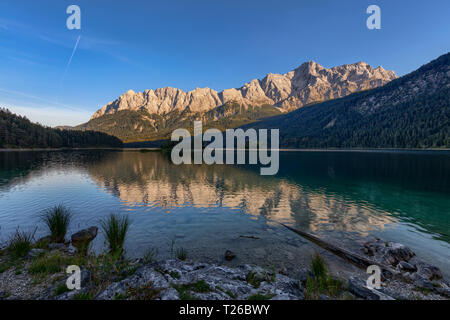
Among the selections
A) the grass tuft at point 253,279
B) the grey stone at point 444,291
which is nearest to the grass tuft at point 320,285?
the grass tuft at point 253,279

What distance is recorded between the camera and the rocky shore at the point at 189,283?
366 inches

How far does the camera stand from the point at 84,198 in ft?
121

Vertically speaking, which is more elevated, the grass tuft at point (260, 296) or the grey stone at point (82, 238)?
the grass tuft at point (260, 296)

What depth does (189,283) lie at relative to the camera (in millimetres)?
10422

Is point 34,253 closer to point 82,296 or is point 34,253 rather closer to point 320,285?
point 82,296

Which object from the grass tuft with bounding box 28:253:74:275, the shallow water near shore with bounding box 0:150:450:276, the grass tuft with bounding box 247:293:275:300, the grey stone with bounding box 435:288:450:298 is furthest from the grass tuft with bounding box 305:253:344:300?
the grass tuft with bounding box 28:253:74:275

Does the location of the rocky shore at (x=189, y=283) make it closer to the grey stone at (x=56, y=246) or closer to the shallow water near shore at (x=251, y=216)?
the grey stone at (x=56, y=246)

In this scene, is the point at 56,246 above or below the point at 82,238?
above

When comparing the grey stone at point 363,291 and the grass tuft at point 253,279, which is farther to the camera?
the grass tuft at point 253,279

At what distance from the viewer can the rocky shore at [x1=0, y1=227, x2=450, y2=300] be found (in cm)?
930

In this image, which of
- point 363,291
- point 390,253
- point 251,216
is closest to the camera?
point 363,291

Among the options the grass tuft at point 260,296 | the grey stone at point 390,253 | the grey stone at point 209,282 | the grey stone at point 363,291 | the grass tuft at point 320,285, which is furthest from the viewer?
the grey stone at point 390,253

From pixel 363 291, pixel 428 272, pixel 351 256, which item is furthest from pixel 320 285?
pixel 428 272

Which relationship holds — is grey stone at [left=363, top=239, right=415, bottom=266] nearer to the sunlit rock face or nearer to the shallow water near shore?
the shallow water near shore
